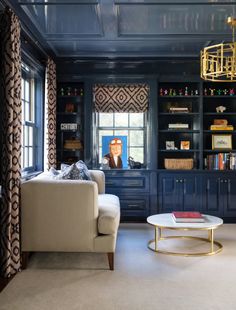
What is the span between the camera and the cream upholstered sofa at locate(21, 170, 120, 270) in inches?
153

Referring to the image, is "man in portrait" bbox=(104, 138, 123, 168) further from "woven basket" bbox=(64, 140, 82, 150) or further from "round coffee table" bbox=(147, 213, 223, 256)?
"round coffee table" bbox=(147, 213, 223, 256)

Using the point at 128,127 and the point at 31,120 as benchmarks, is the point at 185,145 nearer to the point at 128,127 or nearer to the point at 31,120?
the point at 128,127

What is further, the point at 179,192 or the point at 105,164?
the point at 105,164

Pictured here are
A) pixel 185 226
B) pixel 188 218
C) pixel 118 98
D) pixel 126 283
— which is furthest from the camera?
pixel 118 98

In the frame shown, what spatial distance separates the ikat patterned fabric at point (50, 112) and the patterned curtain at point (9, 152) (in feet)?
6.59

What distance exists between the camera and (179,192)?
247 inches

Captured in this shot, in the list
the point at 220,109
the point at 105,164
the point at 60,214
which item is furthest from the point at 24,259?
the point at 220,109

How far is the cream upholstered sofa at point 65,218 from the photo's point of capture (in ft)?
12.8

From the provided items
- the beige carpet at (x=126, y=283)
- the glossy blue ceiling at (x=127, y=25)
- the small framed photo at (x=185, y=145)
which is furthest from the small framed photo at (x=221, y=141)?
the beige carpet at (x=126, y=283)

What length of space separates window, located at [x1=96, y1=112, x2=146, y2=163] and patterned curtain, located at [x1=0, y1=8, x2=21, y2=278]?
119 inches

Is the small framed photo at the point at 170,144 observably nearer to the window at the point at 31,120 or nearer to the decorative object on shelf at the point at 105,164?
the decorative object on shelf at the point at 105,164

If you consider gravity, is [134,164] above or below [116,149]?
below

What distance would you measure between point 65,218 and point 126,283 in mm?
868

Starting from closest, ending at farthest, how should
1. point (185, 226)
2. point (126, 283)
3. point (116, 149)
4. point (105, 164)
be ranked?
point (126, 283) < point (185, 226) < point (105, 164) < point (116, 149)
